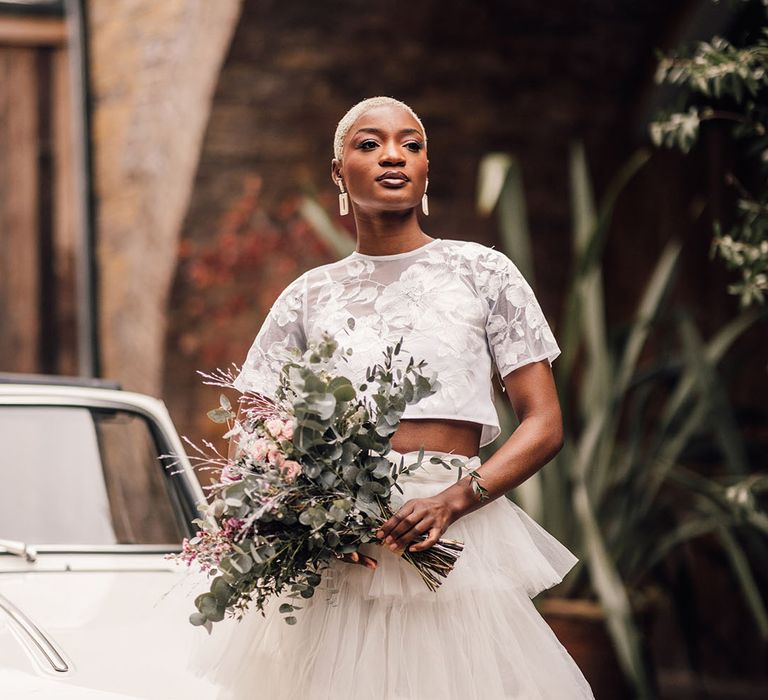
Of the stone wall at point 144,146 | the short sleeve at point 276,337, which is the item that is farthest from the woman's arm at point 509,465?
the stone wall at point 144,146

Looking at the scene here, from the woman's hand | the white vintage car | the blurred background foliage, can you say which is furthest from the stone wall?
the woman's hand

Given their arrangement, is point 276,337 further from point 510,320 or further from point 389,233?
point 510,320

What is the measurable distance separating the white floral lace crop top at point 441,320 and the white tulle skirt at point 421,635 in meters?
0.16

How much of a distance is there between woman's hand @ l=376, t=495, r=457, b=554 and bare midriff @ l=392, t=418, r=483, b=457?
0.57 feet

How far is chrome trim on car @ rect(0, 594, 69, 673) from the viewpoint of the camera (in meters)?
2.58

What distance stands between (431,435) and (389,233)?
39cm

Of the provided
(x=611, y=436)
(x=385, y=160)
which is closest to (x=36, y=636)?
(x=385, y=160)

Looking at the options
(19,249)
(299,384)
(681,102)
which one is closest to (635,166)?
(681,102)

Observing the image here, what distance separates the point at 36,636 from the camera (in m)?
2.69

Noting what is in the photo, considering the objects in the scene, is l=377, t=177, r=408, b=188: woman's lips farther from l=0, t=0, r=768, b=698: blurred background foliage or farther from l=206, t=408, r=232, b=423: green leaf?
l=0, t=0, r=768, b=698: blurred background foliage

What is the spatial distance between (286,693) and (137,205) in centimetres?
533

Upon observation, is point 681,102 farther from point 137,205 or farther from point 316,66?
point 137,205

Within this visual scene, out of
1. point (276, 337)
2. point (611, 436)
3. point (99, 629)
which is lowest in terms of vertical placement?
point (611, 436)

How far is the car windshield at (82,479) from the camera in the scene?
335cm
